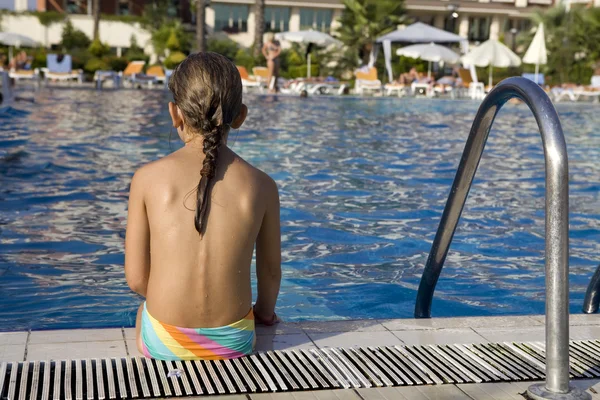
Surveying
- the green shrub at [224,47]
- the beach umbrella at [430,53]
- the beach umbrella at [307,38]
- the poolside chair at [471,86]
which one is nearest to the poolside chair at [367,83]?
the beach umbrella at [430,53]

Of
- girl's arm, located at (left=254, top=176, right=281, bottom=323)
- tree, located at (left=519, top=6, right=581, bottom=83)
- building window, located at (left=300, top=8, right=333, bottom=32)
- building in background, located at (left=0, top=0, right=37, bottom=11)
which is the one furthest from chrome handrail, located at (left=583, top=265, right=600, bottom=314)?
building window, located at (left=300, top=8, right=333, bottom=32)

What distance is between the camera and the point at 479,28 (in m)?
50.8

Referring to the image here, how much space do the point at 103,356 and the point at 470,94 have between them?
24379 millimetres

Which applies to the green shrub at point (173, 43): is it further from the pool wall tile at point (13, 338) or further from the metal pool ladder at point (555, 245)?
the metal pool ladder at point (555, 245)

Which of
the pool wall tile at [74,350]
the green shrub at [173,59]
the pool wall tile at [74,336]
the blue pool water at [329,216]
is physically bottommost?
the blue pool water at [329,216]

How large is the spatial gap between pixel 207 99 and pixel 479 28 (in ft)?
167

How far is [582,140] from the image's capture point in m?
14.0

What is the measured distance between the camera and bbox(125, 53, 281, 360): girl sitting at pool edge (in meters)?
2.47

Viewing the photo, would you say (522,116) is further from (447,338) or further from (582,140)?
(447,338)

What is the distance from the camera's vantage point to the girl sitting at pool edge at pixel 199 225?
247 centimetres

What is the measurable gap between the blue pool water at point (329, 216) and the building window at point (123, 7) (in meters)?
33.4

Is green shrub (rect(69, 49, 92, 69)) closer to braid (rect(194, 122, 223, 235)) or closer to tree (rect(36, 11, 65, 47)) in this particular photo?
tree (rect(36, 11, 65, 47))

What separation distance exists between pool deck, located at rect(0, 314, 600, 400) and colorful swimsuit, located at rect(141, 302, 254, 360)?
107 mm

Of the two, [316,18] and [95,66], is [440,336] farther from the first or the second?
[316,18]
